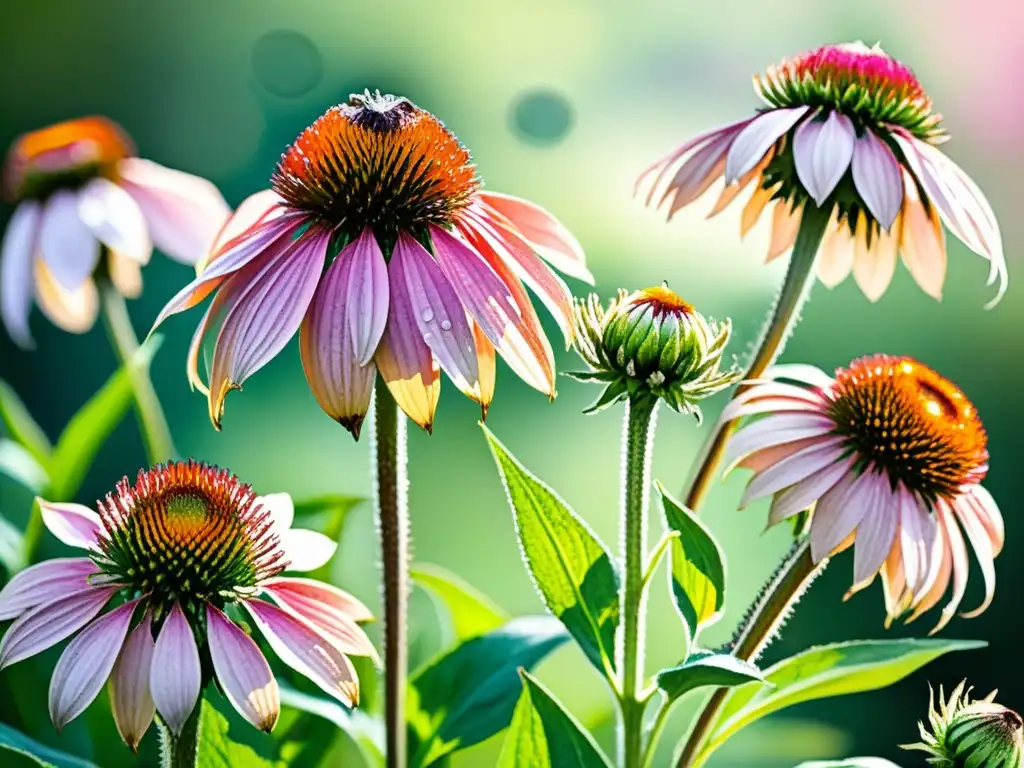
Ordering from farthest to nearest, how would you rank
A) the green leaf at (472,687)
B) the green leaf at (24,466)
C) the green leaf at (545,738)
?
the green leaf at (24,466), the green leaf at (472,687), the green leaf at (545,738)

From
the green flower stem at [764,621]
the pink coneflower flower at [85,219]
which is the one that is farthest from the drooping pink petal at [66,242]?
the green flower stem at [764,621]

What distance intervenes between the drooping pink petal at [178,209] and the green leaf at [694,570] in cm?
53

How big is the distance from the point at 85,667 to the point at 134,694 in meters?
0.02

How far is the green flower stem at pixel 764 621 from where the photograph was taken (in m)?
0.60

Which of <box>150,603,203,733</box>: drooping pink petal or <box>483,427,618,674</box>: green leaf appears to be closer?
<box>150,603,203,733</box>: drooping pink petal

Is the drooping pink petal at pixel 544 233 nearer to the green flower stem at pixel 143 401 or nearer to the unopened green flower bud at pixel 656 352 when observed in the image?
the unopened green flower bud at pixel 656 352

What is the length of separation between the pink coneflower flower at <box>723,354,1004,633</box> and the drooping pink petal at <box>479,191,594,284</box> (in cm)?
11

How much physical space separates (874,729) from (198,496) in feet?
3.16

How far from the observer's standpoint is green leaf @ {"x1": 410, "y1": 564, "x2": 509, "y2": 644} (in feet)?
2.81

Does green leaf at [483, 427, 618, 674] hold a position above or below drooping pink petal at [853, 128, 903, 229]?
below

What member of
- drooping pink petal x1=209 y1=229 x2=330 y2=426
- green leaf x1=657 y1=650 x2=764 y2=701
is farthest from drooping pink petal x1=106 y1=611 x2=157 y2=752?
green leaf x1=657 y1=650 x2=764 y2=701

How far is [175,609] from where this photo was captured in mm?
509

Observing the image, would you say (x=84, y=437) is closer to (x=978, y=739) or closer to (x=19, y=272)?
(x=19, y=272)

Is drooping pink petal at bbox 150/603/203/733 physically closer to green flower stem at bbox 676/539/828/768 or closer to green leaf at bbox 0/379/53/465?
green flower stem at bbox 676/539/828/768
